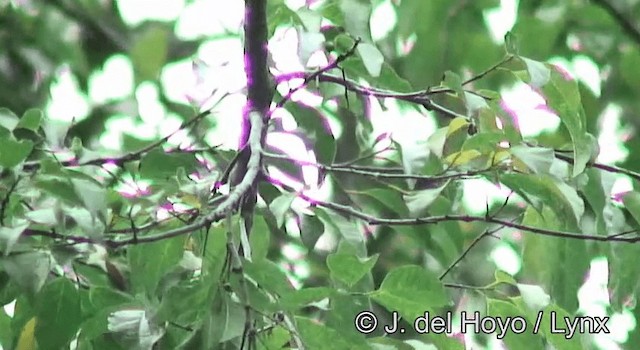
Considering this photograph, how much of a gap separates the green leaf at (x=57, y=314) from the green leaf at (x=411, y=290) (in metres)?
0.19

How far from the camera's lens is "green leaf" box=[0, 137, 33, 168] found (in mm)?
561

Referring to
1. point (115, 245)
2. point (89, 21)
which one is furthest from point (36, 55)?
point (115, 245)

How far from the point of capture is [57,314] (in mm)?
615

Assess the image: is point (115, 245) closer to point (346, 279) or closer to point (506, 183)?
point (346, 279)

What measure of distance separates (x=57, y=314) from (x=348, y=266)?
191 mm

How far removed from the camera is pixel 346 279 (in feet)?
1.94

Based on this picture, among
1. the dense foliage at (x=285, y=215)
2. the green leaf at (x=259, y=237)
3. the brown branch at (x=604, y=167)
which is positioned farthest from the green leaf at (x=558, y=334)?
the green leaf at (x=259, y=237)

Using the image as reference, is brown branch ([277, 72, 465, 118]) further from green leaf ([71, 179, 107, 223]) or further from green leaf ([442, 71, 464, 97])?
green leaf ([71, 179, 107, 223])

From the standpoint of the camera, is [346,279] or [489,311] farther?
[489,311]

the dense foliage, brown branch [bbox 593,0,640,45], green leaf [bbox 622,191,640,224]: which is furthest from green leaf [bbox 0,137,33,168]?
brown branch [bbox 593,0,640,45]

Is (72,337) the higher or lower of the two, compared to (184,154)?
lower

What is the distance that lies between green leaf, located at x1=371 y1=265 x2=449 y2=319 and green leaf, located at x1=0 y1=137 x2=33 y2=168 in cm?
23

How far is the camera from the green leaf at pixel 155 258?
61cm

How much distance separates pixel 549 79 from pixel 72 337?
0.35m
